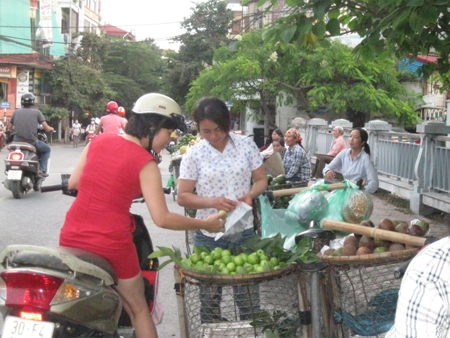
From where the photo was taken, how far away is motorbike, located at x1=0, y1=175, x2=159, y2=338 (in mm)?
2555

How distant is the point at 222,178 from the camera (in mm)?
3934

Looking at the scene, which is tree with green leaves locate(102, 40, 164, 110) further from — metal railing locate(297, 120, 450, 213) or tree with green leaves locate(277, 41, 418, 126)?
metal railing locate(297, 120, 450, 213)

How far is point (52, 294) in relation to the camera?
2.56 metres

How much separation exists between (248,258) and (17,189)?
29.1ft

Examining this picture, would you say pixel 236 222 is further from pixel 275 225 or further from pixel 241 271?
pixel 275 225

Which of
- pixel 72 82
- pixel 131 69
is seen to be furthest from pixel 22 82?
pixel 131 69

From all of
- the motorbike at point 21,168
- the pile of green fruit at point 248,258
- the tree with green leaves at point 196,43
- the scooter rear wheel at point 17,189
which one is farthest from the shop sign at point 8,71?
the pile of green fruit at point 248,258

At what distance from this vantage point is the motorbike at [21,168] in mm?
10617

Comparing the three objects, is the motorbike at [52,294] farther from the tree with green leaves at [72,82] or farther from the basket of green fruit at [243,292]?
the tree with green leaves at [72,82]

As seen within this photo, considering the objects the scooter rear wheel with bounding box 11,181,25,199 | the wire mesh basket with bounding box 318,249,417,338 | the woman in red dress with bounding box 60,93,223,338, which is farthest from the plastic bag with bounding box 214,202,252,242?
the scooter rear wheel with bounding box 11,181,25,199

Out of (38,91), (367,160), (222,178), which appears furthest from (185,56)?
(222,178)

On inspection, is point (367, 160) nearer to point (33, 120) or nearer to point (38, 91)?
point (33, 120)

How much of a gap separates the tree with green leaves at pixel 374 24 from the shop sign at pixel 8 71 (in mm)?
37049

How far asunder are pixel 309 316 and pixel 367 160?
4.69 m
